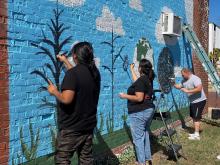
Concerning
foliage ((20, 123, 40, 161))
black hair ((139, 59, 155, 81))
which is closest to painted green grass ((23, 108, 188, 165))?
foliage ((20, 123, 40, 161))

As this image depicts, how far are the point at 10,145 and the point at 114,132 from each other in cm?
287

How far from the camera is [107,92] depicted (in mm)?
6945

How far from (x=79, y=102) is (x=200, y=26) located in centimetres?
910

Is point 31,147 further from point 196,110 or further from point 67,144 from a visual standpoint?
point 196,110

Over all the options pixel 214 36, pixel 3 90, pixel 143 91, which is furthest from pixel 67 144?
pixel 214 36

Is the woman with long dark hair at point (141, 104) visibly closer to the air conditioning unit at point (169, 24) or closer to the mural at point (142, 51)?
the mural at point (142, 51)

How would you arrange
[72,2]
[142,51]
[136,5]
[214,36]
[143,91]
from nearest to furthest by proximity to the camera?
[72,2] < [143,91] < [136,5] < [142,51] < [214,36]

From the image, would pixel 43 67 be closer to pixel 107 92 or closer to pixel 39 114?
pixel 39 114

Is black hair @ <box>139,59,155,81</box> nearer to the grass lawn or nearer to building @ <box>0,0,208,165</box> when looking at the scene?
building @ <box>0,0,208,165</box>

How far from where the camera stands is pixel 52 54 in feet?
17.6

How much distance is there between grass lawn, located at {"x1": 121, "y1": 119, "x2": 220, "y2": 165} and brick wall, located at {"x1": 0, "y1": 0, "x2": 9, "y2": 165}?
2805 millimetres

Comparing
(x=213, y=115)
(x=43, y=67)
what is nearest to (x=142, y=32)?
(x=43, y=67)

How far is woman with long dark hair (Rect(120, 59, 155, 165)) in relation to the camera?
6004 mm

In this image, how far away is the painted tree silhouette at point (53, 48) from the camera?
16.9 ft
